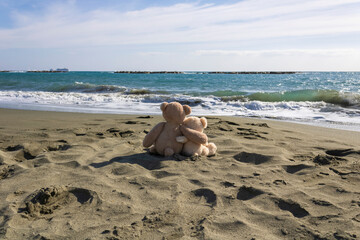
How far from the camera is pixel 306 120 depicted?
7.85m

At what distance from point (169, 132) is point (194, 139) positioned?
1.17 ft

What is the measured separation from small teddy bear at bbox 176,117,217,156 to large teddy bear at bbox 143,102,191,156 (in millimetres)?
91

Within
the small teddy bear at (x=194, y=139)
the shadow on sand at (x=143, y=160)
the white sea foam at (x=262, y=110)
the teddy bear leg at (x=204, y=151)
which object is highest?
the small teddy bear at (x=194, y=139)

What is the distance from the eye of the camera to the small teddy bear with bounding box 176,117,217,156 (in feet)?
13.2

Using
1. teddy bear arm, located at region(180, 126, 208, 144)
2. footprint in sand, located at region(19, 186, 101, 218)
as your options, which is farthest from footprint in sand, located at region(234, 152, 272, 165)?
footprint in sand, located at region(19, 186, 101, 218)

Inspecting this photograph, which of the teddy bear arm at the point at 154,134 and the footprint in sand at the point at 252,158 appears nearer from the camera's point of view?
the footprint in sand at the point at 252,158

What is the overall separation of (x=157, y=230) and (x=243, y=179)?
132 centimetres

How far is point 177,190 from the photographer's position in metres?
2.96

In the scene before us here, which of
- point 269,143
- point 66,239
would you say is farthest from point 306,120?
point 66,239

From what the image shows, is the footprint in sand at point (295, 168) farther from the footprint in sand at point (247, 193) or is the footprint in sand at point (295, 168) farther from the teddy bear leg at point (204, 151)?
the teddy bear leg at point (204, 151)

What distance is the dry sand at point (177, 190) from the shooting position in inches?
89.7

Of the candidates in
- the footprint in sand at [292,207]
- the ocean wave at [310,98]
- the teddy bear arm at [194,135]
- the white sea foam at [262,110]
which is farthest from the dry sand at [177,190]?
the ocean wave at [310,98]

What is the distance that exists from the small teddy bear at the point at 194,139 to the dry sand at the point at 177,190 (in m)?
0.17

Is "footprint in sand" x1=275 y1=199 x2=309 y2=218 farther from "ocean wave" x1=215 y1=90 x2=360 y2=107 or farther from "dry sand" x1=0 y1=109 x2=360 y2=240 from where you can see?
"ocean wave" x1=215 y1=90 x2=360 y2=107
